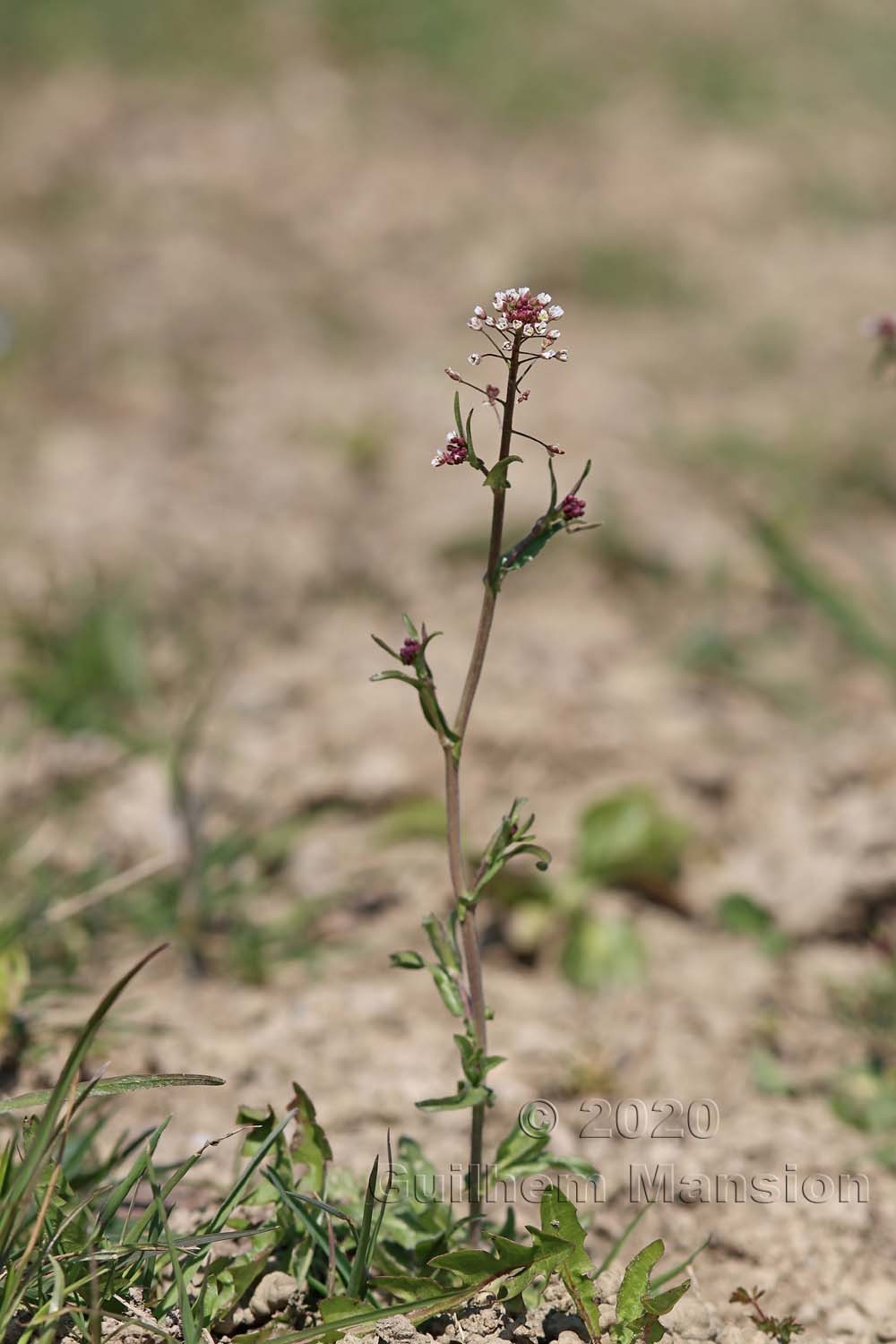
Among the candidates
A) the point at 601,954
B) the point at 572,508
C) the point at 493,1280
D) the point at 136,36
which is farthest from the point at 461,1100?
the point at 136,36

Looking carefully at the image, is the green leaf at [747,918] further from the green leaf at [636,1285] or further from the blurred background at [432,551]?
the green leaf at [636,1285]

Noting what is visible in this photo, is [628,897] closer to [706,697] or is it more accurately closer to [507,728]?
[507,728]

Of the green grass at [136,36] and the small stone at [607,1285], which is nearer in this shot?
the small stone at [607,1285]

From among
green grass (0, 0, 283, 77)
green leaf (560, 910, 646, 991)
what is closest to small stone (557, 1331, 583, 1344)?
green leaf (560, 910, 646, 991)

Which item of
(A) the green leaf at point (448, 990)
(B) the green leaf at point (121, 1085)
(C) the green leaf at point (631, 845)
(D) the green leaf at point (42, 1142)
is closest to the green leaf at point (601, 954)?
(C) the green leaf at point (631, 845)

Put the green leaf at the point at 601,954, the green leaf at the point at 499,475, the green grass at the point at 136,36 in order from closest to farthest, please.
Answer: the green leaf at the point at 499,475
the green leaf at the point at 601,954
the green grass at the point at 136,36

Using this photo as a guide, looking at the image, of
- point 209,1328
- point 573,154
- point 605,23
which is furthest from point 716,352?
point 209,1328
